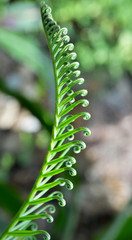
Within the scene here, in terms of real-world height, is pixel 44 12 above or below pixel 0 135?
below

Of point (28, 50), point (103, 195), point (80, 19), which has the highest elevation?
point (80, 19)

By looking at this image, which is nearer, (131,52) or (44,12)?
(44,12)

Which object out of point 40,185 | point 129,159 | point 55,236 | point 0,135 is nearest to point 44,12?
point 40,185

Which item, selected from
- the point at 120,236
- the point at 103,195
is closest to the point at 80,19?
the point at 103,195

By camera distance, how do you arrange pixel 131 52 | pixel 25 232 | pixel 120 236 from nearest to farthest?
pixel 25 232, pixel 120 236, pixel 131 52

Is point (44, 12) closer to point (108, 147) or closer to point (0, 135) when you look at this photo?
point (108, 147)

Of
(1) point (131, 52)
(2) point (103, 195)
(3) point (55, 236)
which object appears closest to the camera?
(3) point (55, 236)
